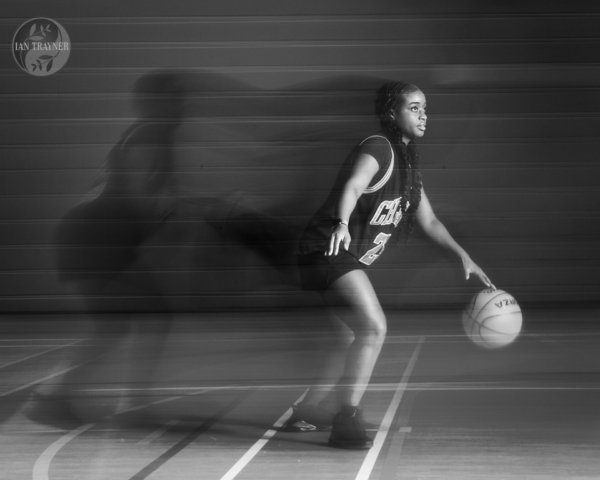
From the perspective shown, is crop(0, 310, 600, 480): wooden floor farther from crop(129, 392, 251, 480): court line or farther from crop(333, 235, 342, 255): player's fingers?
crop(333, 235, 342, 255): player's fingers

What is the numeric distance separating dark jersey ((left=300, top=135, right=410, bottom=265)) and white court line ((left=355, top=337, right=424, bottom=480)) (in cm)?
A: 85

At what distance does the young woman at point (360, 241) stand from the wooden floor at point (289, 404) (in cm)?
23

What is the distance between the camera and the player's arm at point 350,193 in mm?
5086

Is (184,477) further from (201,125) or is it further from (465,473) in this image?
(201,125)

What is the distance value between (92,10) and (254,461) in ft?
21.9

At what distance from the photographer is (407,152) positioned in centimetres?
578

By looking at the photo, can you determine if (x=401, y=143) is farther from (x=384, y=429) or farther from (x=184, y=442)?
(x=184, y=442)

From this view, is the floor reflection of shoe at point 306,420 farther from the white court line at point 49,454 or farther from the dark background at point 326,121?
the dark background at point 326,121

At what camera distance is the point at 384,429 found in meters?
5.43

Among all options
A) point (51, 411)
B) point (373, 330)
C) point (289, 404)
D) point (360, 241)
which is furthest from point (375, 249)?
point (51, 411)

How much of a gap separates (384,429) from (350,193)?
47.3 inches

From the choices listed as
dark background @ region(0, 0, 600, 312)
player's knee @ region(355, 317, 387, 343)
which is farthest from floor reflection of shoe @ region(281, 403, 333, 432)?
dark background @ region(0, 0, 600, 312)

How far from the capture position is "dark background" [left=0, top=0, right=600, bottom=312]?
33.7 feet

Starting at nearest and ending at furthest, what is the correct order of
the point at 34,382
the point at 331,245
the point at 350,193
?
the point at 331,245 → the point at 350,193 → the point at 34,382
